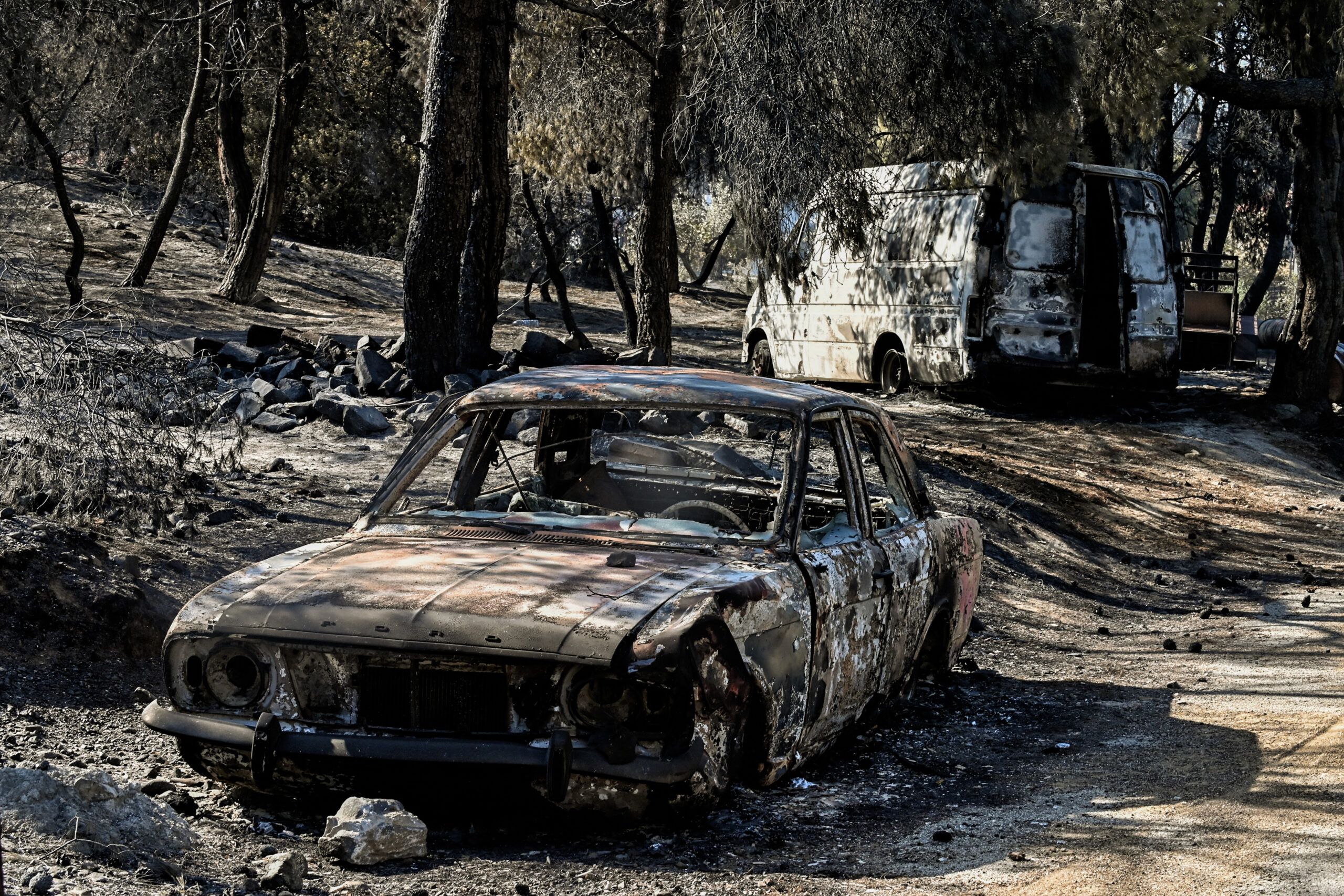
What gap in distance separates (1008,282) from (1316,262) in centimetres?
516

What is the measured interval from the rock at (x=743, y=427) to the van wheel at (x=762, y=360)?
20.8ft

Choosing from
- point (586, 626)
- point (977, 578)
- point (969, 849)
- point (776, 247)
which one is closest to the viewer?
point (586, 626)

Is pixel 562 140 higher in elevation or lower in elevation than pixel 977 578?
higher

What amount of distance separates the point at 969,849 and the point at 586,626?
1.37 meters

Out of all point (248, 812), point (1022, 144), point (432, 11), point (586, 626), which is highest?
point (432, 11)

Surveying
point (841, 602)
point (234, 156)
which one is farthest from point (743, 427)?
point (234, 156)

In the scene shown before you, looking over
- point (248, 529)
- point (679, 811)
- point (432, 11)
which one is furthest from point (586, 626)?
point (432, 11)

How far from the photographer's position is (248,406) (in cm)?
1254

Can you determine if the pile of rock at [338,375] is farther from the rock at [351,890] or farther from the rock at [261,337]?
the rock at [351,890]

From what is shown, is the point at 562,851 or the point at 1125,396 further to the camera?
the point at 1125,396

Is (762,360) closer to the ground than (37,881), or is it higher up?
higher up

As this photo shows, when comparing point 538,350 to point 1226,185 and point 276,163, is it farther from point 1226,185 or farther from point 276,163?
point 1226,185

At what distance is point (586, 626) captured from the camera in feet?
13.6

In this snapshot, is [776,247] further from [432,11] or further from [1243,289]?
[1243,289]
